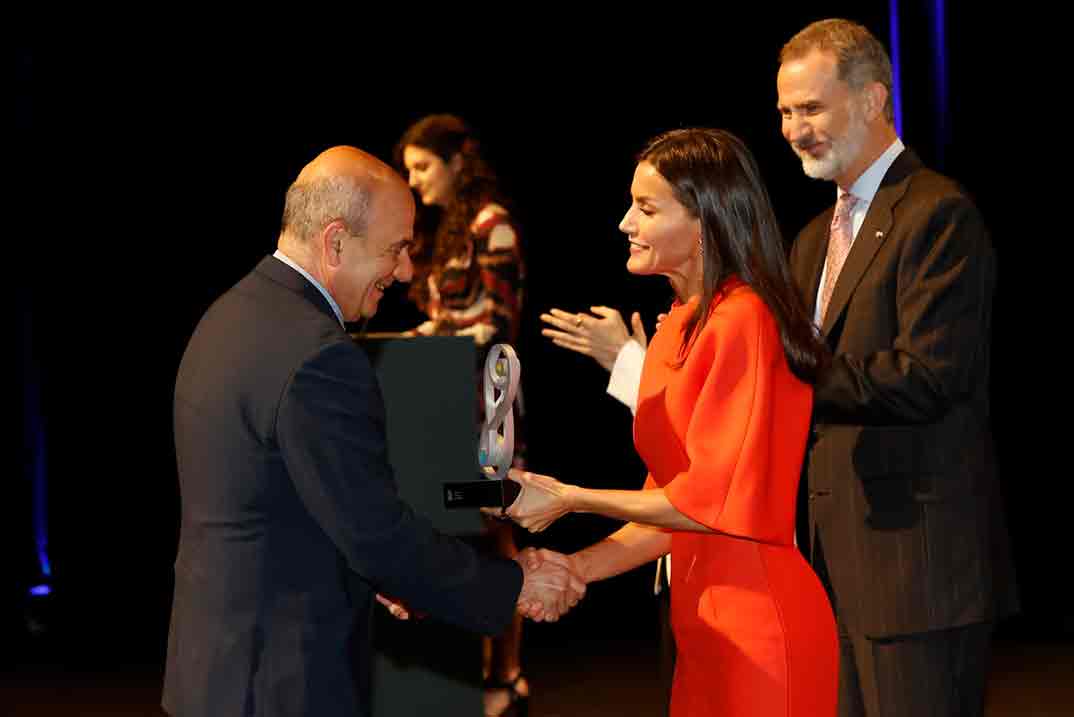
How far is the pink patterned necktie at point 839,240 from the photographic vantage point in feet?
9.49

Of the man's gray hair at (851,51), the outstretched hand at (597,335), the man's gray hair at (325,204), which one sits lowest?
the outstretched hand at (597,335)

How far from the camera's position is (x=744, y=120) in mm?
6969

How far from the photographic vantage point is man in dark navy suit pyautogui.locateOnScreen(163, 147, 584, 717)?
6.93 ft

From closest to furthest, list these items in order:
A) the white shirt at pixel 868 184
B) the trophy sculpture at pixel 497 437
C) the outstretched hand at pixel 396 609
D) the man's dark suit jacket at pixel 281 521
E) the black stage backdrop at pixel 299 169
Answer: the man's dark suit jacket at pixel 281 521
the trophy sculpture at pixel 497 437
the outstretched hand at pixel 396 609
the white shirt at pixel 868 184
the black stage backdrop at pixel 299 169

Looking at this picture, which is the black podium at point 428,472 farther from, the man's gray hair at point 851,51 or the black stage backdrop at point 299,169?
the black stage backdrop at point 299,169

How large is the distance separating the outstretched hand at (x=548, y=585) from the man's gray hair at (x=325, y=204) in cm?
70

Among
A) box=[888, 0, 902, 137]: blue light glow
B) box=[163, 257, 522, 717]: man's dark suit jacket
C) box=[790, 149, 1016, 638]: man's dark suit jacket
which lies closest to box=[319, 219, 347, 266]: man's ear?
box=[163, 257, 522, 717]: man's dark suit jacket

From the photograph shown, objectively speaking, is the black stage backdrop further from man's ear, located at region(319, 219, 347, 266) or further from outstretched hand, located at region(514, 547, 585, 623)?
man's ear, located at region(319, 219, 347, 266)

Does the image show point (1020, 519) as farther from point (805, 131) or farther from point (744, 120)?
point (805, 131)

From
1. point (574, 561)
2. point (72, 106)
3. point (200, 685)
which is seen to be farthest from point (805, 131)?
point (72, 106)

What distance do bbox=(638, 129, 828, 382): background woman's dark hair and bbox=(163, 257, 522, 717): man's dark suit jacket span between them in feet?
1.89

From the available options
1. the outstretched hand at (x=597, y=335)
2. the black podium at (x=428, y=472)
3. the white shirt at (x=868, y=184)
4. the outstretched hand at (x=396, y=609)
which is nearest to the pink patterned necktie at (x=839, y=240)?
the white shirt at (x=868, y=184)

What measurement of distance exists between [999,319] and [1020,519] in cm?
114

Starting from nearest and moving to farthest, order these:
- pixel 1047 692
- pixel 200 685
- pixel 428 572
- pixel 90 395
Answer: pixel 200 685
pixel 428 572
pixel 1047 692
pixel 90 395
